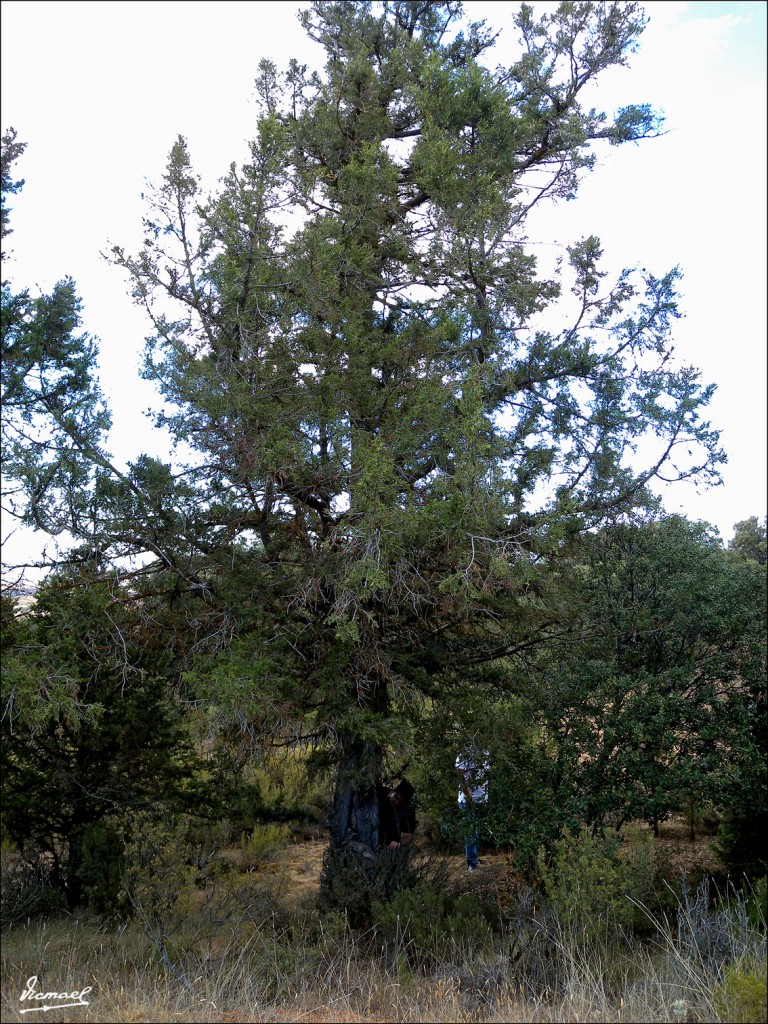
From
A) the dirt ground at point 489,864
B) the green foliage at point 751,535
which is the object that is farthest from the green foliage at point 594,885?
the green foliage at point 751,535

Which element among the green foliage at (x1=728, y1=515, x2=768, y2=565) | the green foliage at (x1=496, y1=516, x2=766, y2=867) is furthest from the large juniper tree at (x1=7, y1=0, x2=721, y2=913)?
the green foliage at (x1=728, y1=515, x2=768, y2=565)

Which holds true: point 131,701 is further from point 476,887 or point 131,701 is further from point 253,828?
point 253,828

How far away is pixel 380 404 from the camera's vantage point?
26.8 ft

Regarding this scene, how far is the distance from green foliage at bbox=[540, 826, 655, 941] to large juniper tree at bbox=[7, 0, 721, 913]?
6.43 feet

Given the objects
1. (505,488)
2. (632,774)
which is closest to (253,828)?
(632,774)

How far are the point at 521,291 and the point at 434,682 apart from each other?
4.35 m

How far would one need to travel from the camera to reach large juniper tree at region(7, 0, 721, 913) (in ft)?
24.6

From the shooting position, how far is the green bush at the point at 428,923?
24.8ft

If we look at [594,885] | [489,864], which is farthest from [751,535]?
[594,885]

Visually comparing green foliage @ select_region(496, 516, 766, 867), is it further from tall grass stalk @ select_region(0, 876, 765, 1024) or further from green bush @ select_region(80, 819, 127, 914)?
green bush @ select_region(80, 819, 127, 914)

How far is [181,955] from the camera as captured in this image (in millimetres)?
7090

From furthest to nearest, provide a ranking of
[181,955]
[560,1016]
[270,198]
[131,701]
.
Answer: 1. [131,701]
2. [270,198]
3. [181,955]
4. [560,1016]

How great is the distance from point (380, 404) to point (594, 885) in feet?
15.9

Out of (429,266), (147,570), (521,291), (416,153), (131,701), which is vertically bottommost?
(131,701)
